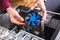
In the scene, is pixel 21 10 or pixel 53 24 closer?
pixel 53 24

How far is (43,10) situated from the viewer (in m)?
0.64

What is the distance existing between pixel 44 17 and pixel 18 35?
178 mm

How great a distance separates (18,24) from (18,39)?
0.33 ft

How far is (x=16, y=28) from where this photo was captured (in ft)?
1.85

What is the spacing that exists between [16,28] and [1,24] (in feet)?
0.35

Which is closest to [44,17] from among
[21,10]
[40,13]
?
[40,13]

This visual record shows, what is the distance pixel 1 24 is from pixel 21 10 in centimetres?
14

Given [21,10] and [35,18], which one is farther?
[21,10]

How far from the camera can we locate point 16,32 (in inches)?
21.0

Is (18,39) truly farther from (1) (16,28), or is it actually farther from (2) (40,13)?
(2) (40,13)

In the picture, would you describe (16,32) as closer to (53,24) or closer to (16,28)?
(16,28)

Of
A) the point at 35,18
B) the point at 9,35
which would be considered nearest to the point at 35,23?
the point at 35,18

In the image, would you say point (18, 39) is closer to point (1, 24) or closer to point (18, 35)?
point (18, 35)

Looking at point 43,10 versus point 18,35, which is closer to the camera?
point 18,35
